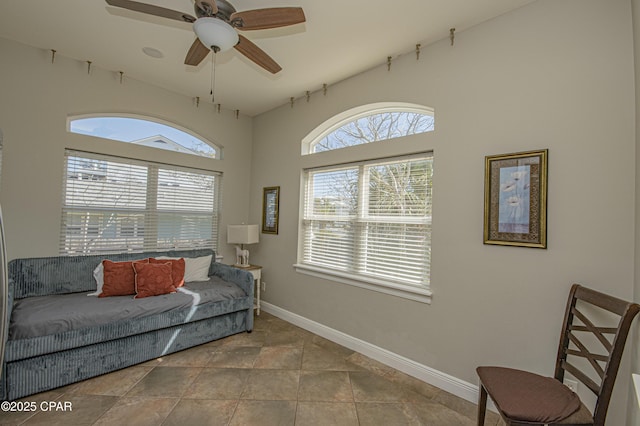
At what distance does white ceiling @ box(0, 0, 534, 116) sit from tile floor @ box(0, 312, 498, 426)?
2.95 meters

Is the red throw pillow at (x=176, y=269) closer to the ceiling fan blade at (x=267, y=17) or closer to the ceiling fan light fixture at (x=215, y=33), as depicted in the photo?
the ceiling fan light fixture at (x=215, y=33)

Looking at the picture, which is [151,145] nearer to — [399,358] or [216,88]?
[216,88]

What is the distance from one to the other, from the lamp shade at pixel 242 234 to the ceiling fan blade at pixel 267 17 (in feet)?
8.58

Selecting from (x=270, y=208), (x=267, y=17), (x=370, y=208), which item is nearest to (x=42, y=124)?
(x=270, y=208)

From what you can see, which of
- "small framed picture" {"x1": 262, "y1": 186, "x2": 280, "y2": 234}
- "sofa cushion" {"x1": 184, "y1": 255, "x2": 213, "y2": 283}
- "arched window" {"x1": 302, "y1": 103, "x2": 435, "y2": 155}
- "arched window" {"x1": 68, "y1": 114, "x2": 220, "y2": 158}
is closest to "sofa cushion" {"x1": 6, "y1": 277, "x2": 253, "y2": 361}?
"sofa cushion" {"x1": 184, "y1": 255, "x2": 213, "y2": 283}

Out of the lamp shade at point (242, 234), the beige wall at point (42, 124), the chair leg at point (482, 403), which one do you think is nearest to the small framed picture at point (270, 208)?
the lamp shade at point (242, 234)

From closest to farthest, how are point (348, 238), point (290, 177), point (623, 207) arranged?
1. point (623, 207)
2. point (348, 238)
3. point (290, 177)

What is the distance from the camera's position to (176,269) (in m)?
3.37

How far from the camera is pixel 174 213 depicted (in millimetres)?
4023

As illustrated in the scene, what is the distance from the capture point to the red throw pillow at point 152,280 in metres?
2.95

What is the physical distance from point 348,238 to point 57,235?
10.3ft

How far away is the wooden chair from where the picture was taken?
1.43 meters

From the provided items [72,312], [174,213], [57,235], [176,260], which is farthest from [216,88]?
[72,312]

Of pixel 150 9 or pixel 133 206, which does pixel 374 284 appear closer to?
pixel 150 9
